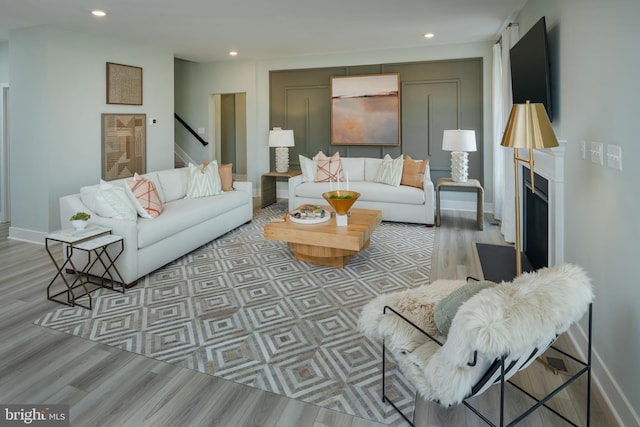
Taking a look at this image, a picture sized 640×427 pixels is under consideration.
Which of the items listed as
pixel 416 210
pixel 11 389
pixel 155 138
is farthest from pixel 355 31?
pixel 11 389

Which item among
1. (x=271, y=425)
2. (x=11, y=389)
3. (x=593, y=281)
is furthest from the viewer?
(x=593, y=281)

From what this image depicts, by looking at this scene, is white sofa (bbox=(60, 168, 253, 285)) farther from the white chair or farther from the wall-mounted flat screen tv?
the wall-mounted flat screen tv

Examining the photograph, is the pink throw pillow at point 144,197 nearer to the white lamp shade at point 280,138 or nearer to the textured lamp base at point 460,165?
the white lamp shade at point 280,138

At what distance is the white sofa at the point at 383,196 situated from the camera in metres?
5.38

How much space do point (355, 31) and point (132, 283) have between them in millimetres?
4106

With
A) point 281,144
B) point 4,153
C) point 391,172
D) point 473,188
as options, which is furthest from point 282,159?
point 4,153

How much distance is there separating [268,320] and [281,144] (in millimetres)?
4337

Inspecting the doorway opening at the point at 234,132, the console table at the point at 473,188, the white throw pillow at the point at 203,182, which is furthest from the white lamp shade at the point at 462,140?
the doorway opening at the point at 234,132

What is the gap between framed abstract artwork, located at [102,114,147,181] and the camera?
5.30m

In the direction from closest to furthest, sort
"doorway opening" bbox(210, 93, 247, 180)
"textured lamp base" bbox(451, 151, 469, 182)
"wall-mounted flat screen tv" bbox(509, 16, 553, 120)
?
"wall-mounted flat screen tv" bbox(509, 16, 553, 120) → "textured lamp base" bbox(451, 151, 469, 182) → "doorway opening" bbox(210, 93, 247, 180)

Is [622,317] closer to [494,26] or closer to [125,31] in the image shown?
[494,26]

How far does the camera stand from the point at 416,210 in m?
5.42

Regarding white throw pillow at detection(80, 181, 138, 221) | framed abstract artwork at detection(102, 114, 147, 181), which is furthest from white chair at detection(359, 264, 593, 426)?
framed abstract artwork at detection(102, 114, 147, 181)

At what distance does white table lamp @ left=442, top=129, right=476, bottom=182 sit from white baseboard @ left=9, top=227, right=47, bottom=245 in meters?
5.26
